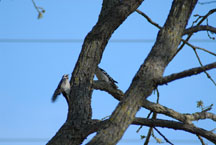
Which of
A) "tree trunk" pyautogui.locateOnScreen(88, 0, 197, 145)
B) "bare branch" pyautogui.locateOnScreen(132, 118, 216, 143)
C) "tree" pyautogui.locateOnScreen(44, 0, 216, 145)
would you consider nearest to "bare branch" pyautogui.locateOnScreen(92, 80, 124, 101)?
"tree" pyautogui.locateOnScreen(44, 0, 216, 145)

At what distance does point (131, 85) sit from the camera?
158 inches

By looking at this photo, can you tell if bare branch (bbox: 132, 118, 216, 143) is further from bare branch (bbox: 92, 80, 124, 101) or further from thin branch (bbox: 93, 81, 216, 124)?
bare branch (bbox: 92, 80, 124, 101)

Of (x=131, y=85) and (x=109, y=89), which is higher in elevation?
(x=109, y=89)

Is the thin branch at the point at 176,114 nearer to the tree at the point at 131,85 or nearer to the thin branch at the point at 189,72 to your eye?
the tree at the point at 131,85

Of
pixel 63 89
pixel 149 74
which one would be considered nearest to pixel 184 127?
pixel 149 74

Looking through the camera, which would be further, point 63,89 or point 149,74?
point 63,89

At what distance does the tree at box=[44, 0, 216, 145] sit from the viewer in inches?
150

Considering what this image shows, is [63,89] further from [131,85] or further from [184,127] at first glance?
[184,127]

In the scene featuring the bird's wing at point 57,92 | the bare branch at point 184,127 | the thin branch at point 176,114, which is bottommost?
the bare branch at point 184,127

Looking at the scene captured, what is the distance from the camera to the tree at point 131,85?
12.5 ft

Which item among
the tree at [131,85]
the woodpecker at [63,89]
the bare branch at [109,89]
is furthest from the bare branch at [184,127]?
the woodpecker at [63,89]

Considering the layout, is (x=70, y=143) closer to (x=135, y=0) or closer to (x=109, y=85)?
(x=109, y=85)

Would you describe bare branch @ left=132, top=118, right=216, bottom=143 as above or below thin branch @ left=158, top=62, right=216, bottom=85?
below

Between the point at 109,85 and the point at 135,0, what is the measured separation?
1295mm
